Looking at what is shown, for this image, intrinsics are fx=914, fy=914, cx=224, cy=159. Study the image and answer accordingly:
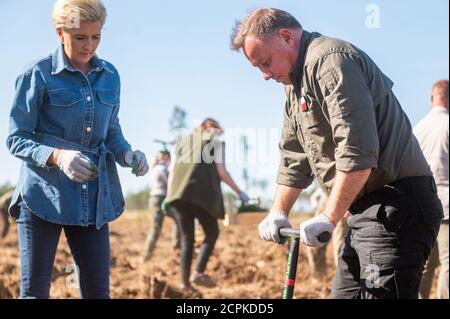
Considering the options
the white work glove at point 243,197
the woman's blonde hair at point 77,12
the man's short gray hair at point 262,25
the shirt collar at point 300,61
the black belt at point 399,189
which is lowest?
the white work glove at point 243,197

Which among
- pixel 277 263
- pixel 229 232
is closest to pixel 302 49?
pixel 277 263

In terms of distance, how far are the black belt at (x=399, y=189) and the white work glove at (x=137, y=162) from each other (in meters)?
0.90

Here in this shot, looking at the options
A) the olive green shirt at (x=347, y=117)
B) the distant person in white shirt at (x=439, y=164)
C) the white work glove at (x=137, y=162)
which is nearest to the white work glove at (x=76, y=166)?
the white work glove at (x=137, y=162)

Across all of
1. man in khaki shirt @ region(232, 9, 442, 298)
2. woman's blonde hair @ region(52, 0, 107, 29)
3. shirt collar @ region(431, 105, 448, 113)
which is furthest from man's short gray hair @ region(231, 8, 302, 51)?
shirt collar @ region(431, 105, 448, 113)

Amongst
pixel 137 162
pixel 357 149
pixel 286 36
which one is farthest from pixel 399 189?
pixel 137 162

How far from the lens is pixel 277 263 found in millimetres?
10438

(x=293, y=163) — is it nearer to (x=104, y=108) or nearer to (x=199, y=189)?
(x=104, y=108)

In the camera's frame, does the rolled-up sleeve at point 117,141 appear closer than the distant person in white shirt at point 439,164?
Yes

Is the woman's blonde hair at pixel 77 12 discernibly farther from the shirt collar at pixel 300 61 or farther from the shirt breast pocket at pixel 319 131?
the shirt breast pocket at pixel 319 131

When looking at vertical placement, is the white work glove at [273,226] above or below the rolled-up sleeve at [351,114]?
below

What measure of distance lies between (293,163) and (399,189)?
53 cm

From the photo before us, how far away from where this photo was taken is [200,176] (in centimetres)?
811

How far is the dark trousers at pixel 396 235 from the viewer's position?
3.21m
